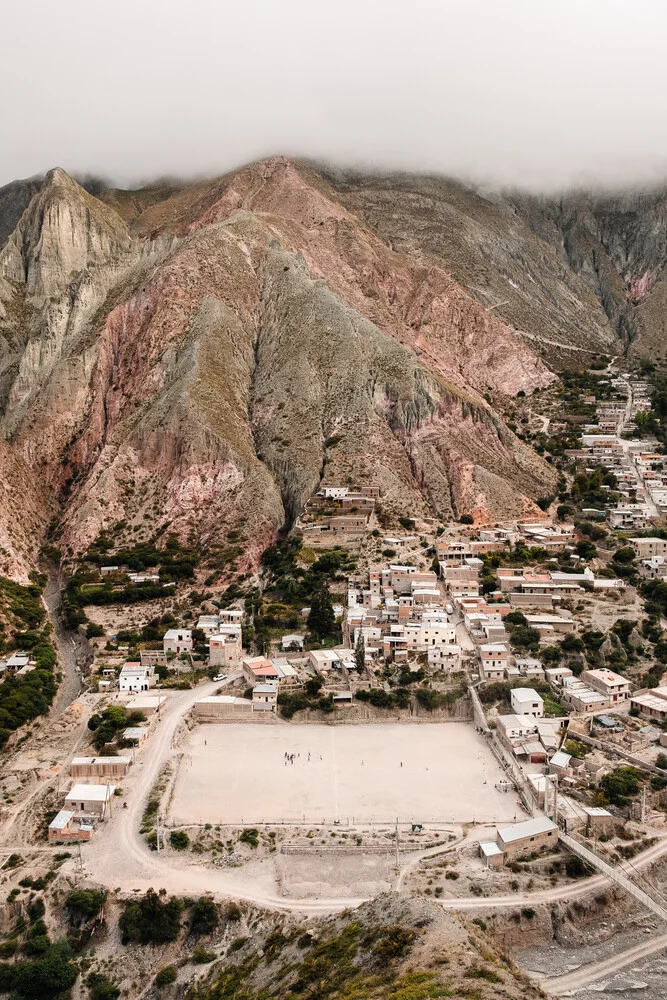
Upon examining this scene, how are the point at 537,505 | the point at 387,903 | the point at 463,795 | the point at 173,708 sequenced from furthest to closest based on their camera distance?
the point at 537,505, the point at 173,708, the point at 463,795, the point at 387,903

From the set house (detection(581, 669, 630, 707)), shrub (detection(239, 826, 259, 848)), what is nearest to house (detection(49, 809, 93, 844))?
shrub (detection(239, 826, 259, 848))

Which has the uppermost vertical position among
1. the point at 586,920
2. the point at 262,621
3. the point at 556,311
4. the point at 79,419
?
the point at 556,311

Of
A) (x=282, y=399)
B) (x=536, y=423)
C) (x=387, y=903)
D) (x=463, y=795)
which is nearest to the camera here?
(x=387, y=903)

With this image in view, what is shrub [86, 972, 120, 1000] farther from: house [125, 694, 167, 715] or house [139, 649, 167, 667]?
house [139, 649, 167, 667]

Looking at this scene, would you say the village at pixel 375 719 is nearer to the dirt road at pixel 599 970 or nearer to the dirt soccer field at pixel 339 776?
the dirt soccer field at pixel 339 776

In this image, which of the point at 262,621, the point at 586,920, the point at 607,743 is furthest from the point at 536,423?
the point at 586,920

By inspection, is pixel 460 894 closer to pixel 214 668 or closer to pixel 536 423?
pixel 214 668
